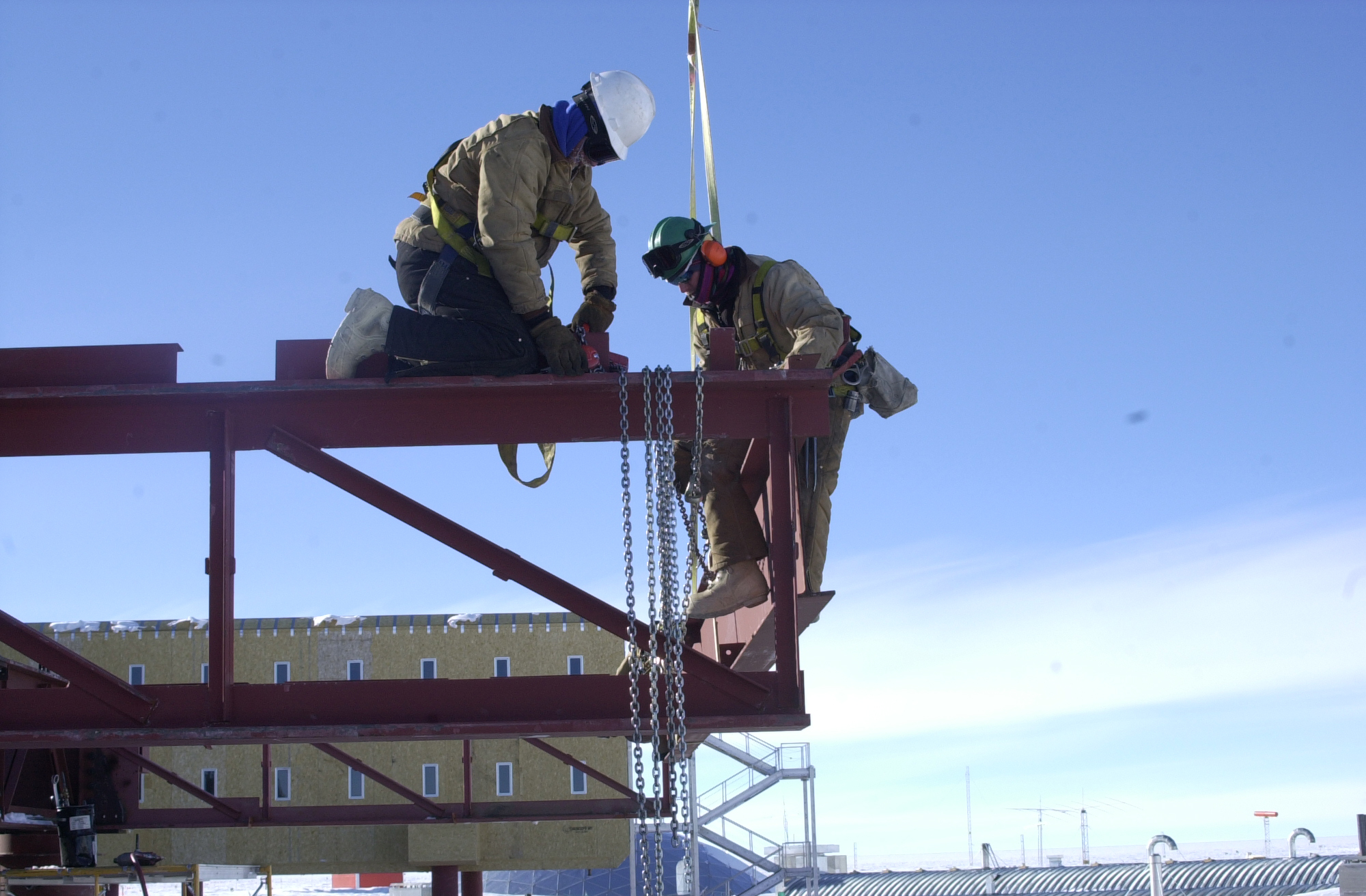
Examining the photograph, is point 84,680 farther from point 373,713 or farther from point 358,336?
point 358,336

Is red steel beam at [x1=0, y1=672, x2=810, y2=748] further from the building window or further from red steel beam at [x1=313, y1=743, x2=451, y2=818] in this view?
the building window

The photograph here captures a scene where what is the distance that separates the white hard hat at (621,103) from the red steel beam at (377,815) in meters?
7.79

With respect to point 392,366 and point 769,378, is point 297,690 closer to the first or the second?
point 392,366

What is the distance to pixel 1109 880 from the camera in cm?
4931

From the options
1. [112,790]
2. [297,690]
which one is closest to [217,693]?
[297,690]

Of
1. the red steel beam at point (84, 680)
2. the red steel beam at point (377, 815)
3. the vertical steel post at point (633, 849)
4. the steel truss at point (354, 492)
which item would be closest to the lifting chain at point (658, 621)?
the steel truss at point (354, 492)

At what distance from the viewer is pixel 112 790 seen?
1371 centimetres

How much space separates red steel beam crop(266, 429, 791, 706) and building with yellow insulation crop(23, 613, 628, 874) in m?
13.6

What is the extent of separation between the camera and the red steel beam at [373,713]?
6922 mm

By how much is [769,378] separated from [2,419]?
3985 mm

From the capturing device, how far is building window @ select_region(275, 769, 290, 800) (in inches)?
844

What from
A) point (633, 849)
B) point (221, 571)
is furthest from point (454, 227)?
point (633, 849)

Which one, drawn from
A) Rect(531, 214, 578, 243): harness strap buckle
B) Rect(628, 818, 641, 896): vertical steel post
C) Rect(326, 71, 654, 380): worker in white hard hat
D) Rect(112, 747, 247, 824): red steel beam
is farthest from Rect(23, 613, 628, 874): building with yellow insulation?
Rect(326, 71, 654, 380): worker in white hard hat

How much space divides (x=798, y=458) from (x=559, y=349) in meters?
2.26
